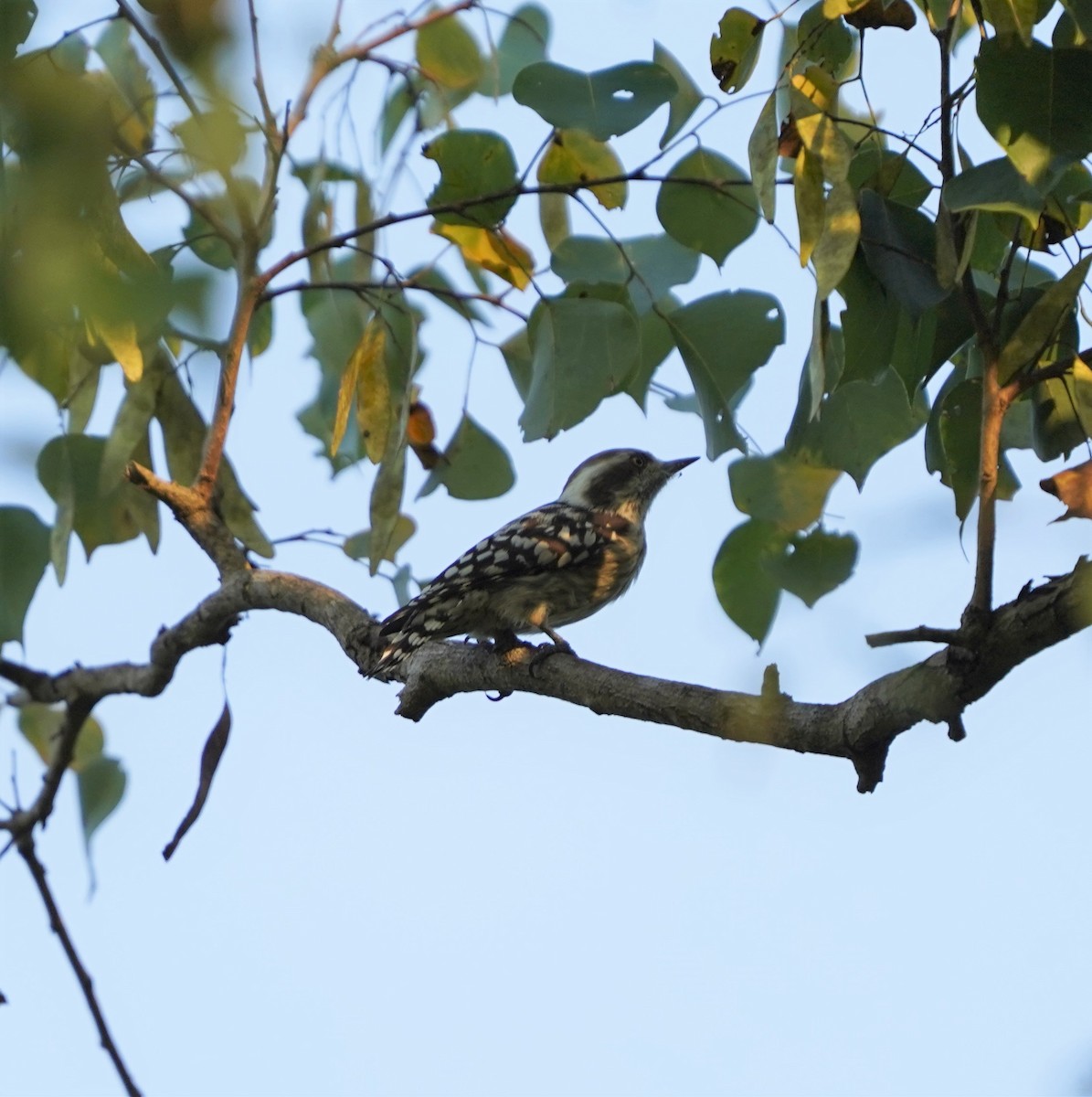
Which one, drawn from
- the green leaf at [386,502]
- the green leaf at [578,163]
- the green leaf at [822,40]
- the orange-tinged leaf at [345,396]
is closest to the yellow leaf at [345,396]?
A: the orange-tinged leaf at [345,396]

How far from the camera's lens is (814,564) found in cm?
318

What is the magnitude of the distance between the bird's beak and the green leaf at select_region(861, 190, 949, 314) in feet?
10.7

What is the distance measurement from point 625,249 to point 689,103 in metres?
0.43

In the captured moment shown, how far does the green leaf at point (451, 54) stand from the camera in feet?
13.9

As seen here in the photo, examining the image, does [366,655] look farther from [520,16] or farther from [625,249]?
[520,16]

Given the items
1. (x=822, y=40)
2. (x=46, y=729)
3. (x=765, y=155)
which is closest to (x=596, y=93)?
(x=822, y=40)

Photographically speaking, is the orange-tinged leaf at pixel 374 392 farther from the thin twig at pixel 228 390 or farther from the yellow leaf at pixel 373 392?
the thin twig at pixel 228 390

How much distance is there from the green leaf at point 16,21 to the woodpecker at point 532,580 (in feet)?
6.35

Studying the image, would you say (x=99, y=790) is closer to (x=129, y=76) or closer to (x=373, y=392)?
(x=373, y=392)

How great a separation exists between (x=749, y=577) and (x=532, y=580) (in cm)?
139

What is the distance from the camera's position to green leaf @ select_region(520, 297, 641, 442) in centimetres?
313

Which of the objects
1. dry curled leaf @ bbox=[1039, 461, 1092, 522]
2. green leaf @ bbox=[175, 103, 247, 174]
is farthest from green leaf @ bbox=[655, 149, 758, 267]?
green leaf @ bbox=[175, 103, 247, 174]

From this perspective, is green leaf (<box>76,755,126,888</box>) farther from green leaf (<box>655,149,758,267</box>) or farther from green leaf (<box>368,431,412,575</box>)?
green leaf (<box>655,149,758,267</box>)

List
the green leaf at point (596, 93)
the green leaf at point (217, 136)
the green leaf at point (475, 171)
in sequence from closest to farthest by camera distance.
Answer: the green leaf at point (217, 136)
the green leaf at point (596, 93)
the green leaf at point (475, 171)
